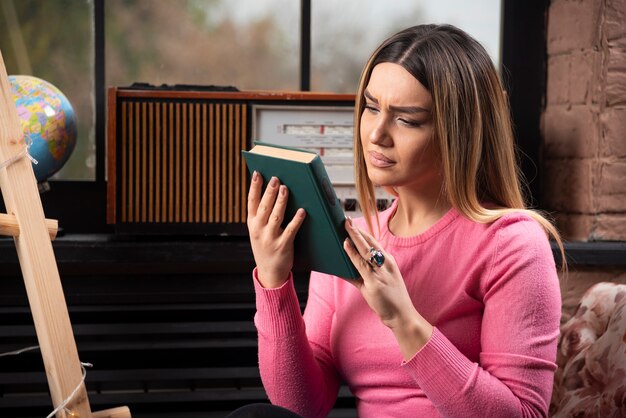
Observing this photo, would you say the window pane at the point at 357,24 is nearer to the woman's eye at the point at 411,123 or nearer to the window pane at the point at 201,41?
the window pane at the point at 201,41

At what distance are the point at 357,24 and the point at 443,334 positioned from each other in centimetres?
117

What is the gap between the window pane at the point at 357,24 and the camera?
2168mm

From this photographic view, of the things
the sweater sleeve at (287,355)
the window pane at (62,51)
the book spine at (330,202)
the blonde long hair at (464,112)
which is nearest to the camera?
the book spine at (330,202)

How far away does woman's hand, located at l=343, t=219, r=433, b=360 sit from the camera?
1.11m

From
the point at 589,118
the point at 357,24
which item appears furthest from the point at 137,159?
the point at 589,118

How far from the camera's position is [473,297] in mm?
1234

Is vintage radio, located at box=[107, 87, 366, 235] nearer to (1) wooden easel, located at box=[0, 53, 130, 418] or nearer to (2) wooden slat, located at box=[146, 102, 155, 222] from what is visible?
(2) wooden slat, located at box=[146, 102, 155, 222]

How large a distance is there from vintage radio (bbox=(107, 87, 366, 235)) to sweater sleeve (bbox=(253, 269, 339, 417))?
2.00 ft

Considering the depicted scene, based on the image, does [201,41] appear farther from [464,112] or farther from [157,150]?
[464,112]

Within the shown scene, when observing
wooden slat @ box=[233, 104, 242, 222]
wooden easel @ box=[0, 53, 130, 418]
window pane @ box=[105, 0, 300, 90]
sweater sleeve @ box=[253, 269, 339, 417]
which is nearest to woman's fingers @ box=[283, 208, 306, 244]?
sweater sleeve @ box=[253, 269, 339, 417]

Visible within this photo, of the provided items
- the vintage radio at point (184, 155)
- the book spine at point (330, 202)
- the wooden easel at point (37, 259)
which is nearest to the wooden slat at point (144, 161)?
the vintage radio at point (184, 155)

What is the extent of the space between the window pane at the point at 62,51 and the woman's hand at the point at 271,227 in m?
1.03

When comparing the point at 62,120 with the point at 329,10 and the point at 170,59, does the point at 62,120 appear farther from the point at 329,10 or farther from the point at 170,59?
the point at 329,10

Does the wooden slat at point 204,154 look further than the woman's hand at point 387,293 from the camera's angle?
Yes
